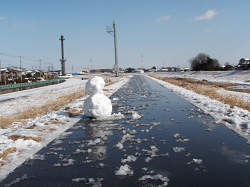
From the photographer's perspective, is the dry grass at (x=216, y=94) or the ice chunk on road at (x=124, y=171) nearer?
the ice chunk on road at (x=124, y=171)

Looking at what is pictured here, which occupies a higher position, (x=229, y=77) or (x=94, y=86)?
(x=229, y=77)

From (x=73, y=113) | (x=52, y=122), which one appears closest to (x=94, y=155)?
(x=52, y=122)

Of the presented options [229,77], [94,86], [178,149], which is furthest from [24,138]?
[229,77]

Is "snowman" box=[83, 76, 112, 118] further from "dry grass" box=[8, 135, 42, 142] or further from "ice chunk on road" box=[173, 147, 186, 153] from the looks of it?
"ice chunk on road" box=[173, 147, 186, 153]

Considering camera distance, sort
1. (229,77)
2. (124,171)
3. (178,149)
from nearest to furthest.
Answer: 1. (124,171)
2. (178,149)
3. (229,77)

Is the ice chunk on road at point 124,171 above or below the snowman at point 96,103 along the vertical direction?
below

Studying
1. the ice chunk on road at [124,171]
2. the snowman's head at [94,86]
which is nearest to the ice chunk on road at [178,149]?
the ice chunk on road at [124,171]

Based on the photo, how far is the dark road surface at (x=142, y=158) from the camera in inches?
166

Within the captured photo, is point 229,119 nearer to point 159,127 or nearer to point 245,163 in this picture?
point 159,127

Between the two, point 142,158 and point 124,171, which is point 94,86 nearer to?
point 142,158

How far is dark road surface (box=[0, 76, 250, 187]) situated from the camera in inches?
166

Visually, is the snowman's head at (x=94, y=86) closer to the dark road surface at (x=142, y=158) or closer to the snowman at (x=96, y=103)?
the snowman at (x=96, y=103)

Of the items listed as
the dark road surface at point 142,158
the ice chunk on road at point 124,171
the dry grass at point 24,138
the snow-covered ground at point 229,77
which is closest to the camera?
the dark road surface at point 142,158

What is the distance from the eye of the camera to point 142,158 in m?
5.22
